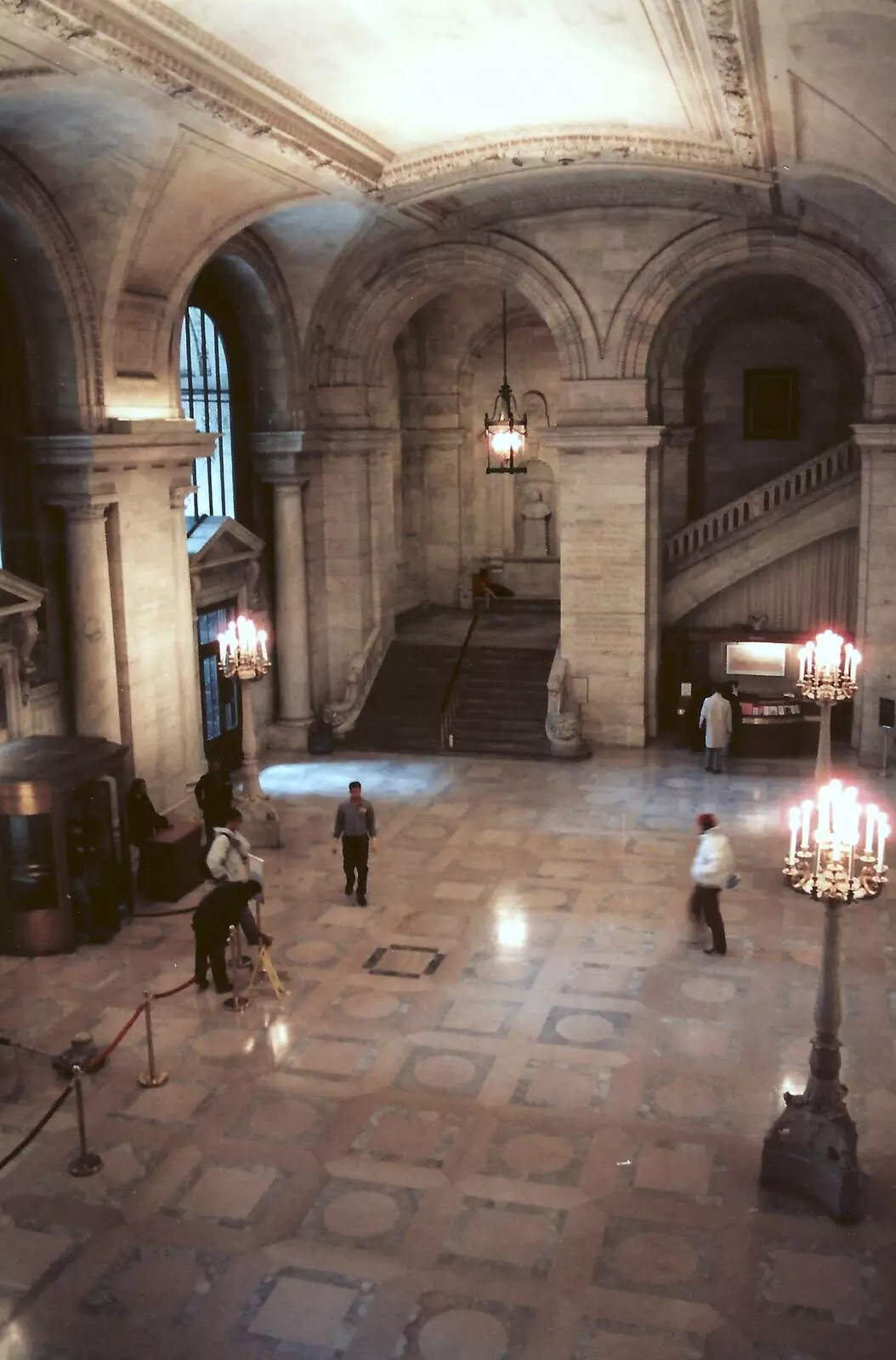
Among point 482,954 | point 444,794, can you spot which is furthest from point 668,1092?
point 444,794

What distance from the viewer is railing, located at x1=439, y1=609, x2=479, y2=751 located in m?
19.4

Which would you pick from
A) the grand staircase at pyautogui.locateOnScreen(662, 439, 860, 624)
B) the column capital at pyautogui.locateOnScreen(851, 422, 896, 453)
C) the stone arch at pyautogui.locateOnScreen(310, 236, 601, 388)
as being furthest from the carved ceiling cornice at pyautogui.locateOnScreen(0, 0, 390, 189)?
the grand staircase at pyautogui.locateOnScreen(662, 439, 860, 624)

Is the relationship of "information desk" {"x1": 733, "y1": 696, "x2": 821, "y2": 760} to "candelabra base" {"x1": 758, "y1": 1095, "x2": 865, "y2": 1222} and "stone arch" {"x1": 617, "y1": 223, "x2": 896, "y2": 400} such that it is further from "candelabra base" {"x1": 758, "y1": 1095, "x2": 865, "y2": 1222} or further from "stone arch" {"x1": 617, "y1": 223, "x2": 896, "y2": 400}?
"candelabra base" {"x1": 758, "y1": 1095, "x2": 865, "y2": 1222}

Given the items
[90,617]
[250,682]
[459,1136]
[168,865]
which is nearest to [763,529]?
[250,682]

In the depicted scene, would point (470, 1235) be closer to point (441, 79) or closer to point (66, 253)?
point (441, 79)

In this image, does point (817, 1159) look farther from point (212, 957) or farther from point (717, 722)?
point (717, 722)

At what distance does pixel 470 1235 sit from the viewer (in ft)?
25.0

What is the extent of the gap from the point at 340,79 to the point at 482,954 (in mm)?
7648

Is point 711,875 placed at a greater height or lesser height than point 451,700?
lesser

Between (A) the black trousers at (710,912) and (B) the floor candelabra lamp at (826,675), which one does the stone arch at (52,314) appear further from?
(A) the black trousers at (710,912)

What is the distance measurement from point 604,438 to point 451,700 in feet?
15.0

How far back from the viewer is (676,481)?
2209 centimetres

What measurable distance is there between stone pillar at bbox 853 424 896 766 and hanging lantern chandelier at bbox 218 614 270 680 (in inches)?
336

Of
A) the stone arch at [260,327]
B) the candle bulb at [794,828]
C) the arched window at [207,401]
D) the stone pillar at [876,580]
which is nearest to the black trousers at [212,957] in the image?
the candle bulb at [794,828]
